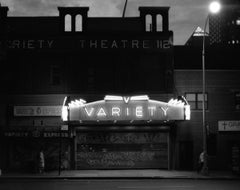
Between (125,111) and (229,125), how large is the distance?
8165 mm

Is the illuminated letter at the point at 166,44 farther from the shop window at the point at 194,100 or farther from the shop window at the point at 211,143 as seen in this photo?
the shop window at the point at 211,143

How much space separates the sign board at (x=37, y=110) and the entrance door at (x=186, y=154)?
29.6ft

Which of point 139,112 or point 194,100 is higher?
point 194,100

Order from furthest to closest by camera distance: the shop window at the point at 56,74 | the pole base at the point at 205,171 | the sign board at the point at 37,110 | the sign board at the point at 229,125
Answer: the shop window at the point at 56,74
the sign board at the point at 229,125
the sign board at the point at 37,110
the pole base at the point at 205,171

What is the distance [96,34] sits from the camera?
34812 mm

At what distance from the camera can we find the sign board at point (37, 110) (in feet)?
111

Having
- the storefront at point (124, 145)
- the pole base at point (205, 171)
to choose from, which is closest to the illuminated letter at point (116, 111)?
the storefront at point (124, 145)

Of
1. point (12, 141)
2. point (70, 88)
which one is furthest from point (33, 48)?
point (12, 141)

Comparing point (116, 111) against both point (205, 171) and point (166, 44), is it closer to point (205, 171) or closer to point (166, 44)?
point (205, 171)

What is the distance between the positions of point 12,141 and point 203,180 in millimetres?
14189

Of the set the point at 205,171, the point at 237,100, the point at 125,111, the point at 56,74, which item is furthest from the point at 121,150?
the point at 237,100

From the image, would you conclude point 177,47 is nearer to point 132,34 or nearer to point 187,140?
point 132,34

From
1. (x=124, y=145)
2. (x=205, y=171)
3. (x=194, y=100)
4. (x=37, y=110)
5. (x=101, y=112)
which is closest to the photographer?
(x=205, y=171)

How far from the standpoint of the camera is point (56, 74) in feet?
114
